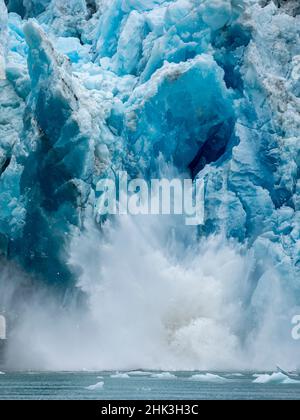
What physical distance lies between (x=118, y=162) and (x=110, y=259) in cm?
234

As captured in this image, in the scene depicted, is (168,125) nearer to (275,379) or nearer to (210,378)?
(210,378)

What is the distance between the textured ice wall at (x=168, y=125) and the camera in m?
25.3

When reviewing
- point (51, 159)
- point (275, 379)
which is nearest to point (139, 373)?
point (275, 379)

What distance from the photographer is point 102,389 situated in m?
20.8

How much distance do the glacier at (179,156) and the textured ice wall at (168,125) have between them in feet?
0.10

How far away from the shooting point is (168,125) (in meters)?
26.6

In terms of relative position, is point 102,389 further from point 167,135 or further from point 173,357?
point 167,135
